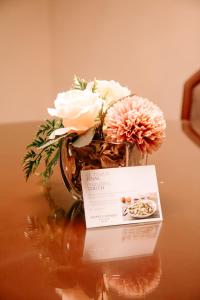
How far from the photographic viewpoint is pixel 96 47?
3.05 metres

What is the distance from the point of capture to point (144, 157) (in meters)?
0.85

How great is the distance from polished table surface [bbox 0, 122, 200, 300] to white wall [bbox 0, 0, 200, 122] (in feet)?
6.52

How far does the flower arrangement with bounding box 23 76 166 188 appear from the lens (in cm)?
77

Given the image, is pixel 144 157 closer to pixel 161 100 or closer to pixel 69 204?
pixel 69 204

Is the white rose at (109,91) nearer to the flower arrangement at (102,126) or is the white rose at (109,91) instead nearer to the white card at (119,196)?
the flower arrangement at (102,126)

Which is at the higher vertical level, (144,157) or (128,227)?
(144,157)

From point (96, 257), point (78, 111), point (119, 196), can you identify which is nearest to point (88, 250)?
point (96, 257)

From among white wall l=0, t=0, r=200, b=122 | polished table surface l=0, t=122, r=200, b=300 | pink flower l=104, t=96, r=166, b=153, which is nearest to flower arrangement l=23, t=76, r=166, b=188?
pink flower l=104, t=96, r=166, b=153

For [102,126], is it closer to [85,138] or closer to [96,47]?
[85,138]

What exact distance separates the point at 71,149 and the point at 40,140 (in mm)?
68

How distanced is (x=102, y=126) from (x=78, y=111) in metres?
0.05

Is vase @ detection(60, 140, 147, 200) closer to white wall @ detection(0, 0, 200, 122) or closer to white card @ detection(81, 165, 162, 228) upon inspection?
white card @ detection(81, 165, 162, 228)

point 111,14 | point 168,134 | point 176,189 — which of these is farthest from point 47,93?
point 176,189

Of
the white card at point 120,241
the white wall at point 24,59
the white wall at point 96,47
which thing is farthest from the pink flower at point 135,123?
the white wall at point 24,59
